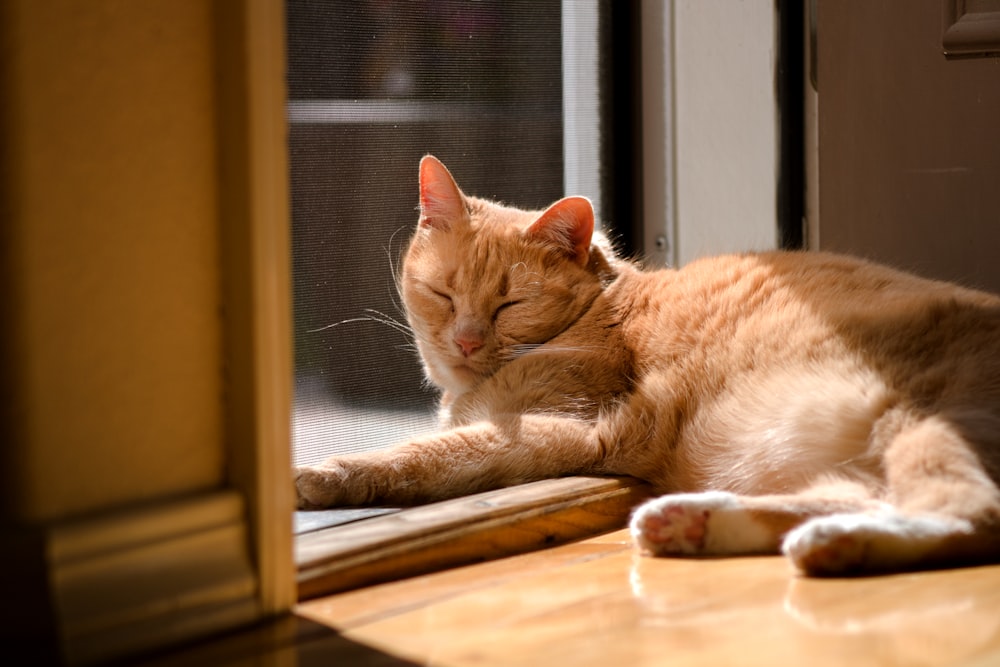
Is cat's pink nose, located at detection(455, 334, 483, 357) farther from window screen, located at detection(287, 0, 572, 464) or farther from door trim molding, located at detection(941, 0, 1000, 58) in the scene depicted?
door trim molding, located at detection(941, 0, 1000, 58)

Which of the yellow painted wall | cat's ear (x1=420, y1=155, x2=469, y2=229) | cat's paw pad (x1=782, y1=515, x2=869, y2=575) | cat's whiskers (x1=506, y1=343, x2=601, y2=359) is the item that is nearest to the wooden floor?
cat's paw pad (x1=782, y1=515, x2=869, y2=575)

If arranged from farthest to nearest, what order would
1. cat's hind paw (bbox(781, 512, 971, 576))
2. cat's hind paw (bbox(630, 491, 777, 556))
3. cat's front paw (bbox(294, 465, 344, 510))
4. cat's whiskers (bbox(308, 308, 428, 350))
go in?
cat's whiskers (bbox(308, 308, 428, 350)) < cat's front paw (bbox(294, 465, 344, 510)) < cat's hind paw (bbox(630, 491, 777, 556)) < cat's hind paw (bbox(781, 512, 971, 576))

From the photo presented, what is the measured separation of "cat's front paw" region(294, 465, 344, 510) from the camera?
5.56ft

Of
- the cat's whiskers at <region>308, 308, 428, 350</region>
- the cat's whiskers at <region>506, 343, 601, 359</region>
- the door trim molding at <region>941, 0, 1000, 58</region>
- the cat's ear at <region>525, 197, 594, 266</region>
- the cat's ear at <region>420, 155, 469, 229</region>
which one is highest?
the door trim molding at <region>941, 0, 1000, 58</region>

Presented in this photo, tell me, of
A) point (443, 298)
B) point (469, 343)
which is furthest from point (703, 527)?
point (443, 298)

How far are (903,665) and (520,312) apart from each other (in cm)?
115

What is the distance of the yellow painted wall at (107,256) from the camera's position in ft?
3.47

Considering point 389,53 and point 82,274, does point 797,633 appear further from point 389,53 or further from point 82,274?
point 389,53

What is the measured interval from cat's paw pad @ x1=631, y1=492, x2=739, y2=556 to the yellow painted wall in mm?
607

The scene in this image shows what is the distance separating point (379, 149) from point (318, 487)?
0.74m

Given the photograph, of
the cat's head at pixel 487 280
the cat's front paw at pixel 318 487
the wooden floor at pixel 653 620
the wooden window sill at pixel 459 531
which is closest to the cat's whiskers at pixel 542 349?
the cat's head at pixel 487 280

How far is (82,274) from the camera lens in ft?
3.62

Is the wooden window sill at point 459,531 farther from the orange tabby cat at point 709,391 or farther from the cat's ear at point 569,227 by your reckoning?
the cat's ear at point 569,227

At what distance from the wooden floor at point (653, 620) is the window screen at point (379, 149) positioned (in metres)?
0.72
